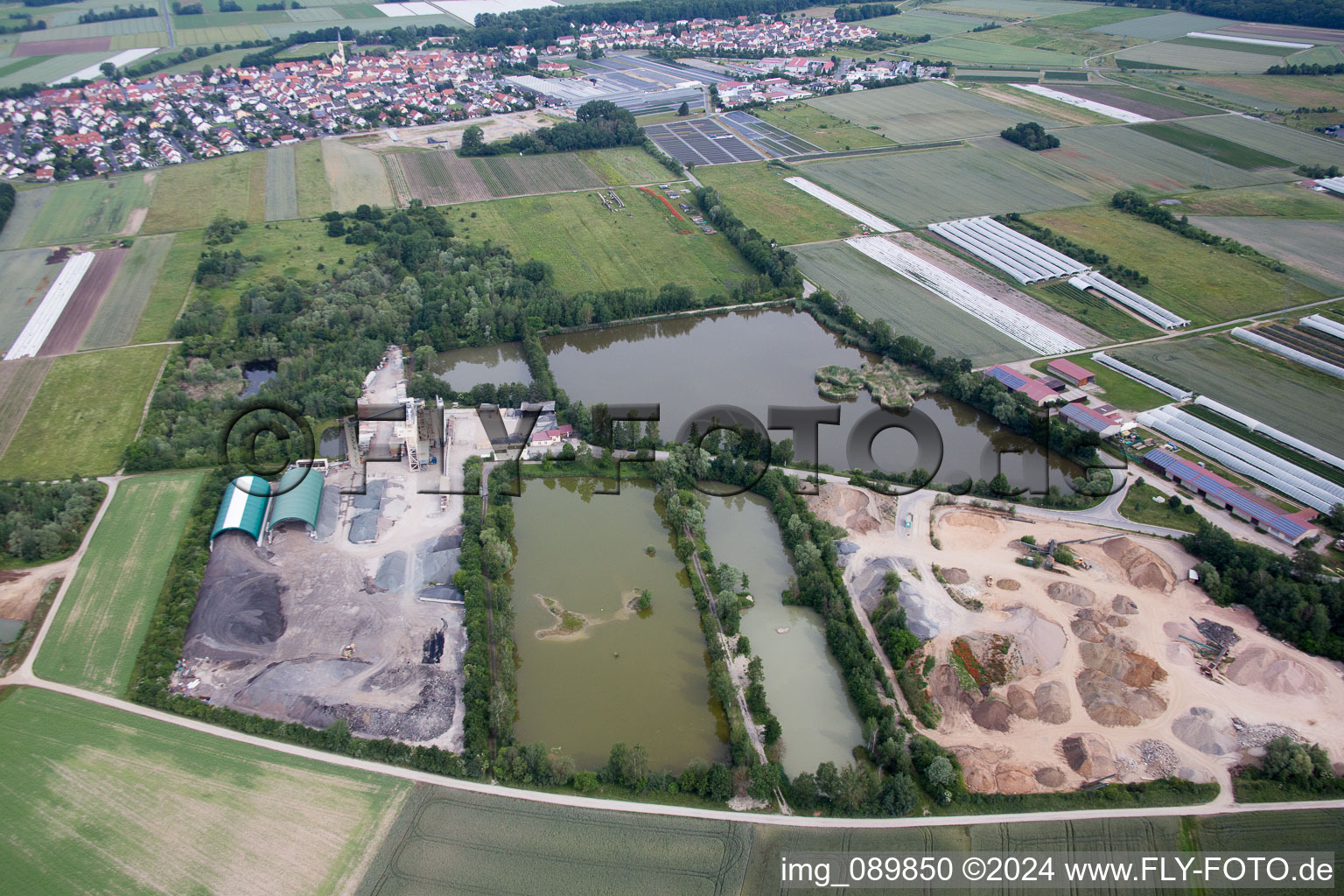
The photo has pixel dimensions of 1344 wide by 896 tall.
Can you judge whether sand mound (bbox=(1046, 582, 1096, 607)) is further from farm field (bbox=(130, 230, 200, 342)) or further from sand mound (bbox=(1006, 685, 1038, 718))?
farm field (bbox=(130, 230, 200, 342))

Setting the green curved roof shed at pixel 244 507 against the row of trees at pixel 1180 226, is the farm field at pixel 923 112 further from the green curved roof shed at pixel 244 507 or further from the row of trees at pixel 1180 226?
the green curved roof shed at pixel 244 507

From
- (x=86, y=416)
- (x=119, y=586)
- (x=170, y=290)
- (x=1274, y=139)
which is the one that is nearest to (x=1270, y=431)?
(x=119, y=586)

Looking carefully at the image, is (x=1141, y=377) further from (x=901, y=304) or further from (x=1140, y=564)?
(x=1140, y=564)

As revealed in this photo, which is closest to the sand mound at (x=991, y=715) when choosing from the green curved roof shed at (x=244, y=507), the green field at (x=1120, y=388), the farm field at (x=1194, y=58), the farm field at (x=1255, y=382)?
the green field at (x=1120, y=388)

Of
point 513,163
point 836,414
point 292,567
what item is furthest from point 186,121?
point 836,414

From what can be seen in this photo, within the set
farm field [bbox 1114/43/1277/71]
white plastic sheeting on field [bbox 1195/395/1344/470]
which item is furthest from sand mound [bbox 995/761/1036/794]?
farm field [bbox 1114/43/1277/71]

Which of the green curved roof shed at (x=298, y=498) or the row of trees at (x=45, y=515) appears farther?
the green curved roof shed at (x=298, y=498)
